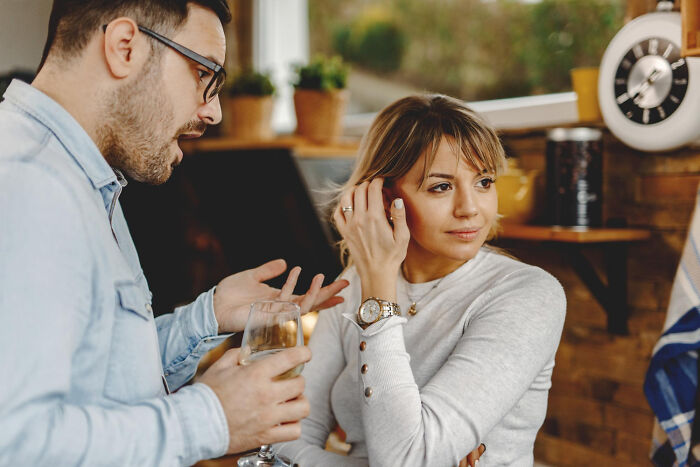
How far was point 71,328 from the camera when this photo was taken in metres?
0.83

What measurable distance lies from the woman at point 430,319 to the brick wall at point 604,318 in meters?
0.79

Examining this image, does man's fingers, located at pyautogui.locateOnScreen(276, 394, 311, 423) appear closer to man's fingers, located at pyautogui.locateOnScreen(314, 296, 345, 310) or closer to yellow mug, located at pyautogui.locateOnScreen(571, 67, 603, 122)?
man's fingers, located at pyautogui.locateOnScreen(314, 296, 345, 310)

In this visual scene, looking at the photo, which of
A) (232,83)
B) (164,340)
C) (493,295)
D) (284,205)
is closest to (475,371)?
(493,295)

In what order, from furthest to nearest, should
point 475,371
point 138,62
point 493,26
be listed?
point 493,26
point 475,371
point 138,62

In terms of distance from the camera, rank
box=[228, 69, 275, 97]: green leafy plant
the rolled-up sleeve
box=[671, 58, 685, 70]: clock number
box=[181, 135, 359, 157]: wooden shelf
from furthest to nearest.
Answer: box=[228, 69, 275, 97]: green leafy plant
box=[181, 135, 359, 157]: wooden shelf
box=[671, 58, 685, 70]: clock number
the rolled-up sleeve

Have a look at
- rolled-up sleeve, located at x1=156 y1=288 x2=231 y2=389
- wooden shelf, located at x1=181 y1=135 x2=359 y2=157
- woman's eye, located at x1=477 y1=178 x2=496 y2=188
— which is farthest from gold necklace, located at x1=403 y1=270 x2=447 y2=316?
wooden shelf, located at x1=181 y1=135 x2=359 y2=157

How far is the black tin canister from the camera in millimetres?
2010

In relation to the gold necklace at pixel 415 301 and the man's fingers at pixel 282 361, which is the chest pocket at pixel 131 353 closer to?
the man's fingers at pixel 282 361

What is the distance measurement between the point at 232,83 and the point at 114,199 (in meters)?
2.21

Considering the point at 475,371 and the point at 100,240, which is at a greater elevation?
the point at 100,240

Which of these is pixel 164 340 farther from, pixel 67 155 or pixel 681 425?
pixel 681 425

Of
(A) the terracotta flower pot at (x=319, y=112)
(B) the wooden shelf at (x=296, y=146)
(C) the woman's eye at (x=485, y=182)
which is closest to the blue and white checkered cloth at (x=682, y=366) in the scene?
(C) the woman's eye at (x=485, y=182)

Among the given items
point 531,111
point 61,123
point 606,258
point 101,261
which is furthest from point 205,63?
point 531,111

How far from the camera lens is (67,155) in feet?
3.22
